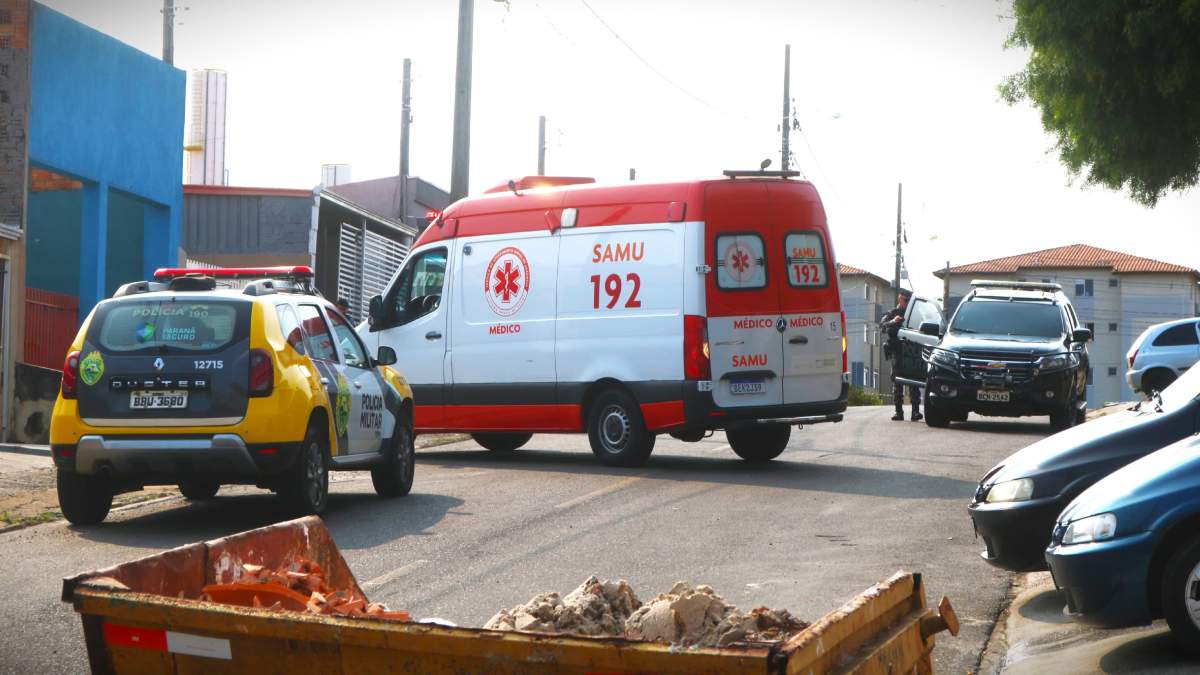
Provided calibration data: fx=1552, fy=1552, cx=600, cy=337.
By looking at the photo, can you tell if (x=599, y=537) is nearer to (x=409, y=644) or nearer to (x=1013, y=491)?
(x=1013, y=491)

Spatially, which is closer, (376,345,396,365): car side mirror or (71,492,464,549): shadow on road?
(71,492,464,549): shadow on road

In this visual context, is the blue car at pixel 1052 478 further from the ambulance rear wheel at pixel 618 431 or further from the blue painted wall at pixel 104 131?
the blue painted wall at pixel 104 131

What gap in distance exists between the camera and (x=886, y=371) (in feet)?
318

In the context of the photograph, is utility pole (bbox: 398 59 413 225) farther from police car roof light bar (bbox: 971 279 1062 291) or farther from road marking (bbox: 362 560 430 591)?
road marking (bbox: 362 560 430 591)

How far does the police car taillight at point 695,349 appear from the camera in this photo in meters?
14.9

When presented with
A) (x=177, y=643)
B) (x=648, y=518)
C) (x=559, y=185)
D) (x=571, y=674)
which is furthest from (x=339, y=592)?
(x=559, y=185)

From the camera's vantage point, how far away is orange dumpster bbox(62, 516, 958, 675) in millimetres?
3570

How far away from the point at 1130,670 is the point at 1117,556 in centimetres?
48

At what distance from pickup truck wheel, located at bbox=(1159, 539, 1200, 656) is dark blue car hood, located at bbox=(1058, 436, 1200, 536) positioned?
7.0 inches

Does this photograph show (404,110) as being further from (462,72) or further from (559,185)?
(559,185)

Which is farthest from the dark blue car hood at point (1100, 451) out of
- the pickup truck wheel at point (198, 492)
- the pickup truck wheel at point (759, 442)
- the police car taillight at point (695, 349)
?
the pickup truck wheel at point (759, 442)

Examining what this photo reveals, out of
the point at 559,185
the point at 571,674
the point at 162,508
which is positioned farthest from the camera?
the point at 559,185

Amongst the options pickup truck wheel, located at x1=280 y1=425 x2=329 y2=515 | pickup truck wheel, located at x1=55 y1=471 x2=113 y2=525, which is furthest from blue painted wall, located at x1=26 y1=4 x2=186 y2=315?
pickup truck wheel, located at x1=280 y1=425 x2=329 y2=515

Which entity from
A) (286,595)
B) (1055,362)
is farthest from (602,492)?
(1055,362)
